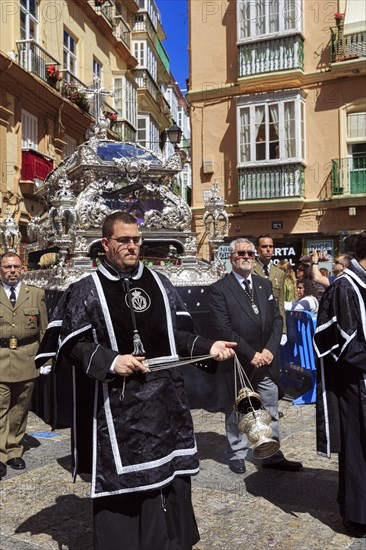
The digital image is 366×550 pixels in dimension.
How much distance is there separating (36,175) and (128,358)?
16.4 meters

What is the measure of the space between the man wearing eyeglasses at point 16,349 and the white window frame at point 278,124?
12.9 m

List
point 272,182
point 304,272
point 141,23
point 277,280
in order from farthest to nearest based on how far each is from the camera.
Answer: point 141,23, point 272,182, point 304,272, point 277,280

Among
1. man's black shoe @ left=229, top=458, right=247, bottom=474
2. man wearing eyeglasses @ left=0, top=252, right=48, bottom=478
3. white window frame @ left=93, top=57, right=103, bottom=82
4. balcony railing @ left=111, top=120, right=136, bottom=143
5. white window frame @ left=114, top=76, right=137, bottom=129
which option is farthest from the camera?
white window frame @ left=114, top=76, right=137, bottom=129

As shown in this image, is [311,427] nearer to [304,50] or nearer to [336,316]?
[336,316]

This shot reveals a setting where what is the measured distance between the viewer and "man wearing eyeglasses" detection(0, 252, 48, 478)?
19.5 ft

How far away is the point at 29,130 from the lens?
1967 cm

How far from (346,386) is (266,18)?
1637 cm

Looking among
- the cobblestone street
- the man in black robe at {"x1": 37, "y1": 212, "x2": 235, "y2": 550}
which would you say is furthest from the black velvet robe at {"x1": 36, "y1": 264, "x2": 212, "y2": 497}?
the cobblestone street

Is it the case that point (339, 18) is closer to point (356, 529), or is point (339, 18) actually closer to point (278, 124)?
point (278, 124)

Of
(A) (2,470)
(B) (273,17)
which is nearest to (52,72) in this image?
(B) (273,17)

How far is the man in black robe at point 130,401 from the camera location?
3422mm

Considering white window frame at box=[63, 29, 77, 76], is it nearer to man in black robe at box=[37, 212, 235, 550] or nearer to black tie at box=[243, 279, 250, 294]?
black tie at box=[243, 279, 250, 294]

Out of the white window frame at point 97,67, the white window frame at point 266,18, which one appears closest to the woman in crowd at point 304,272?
the white window frame at point 266,18

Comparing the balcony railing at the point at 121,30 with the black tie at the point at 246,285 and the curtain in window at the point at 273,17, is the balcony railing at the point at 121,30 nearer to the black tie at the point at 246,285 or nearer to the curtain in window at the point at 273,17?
the curtain in window at the point at 273,17
